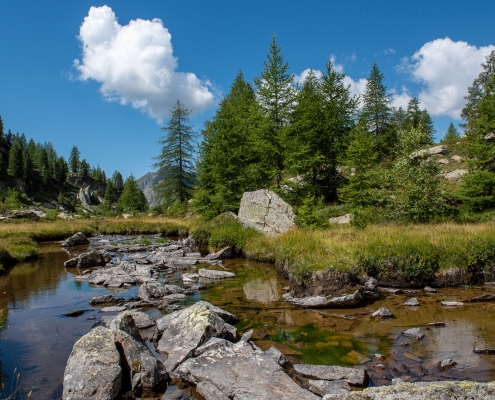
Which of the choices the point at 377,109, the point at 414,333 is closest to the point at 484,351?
the point at 414,333

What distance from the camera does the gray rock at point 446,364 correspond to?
6.03 meters

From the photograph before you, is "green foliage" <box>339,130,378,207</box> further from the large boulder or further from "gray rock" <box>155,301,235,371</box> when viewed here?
"gray rock" <box>155,301,235,371</box>

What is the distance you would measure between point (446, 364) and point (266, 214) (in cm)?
1593

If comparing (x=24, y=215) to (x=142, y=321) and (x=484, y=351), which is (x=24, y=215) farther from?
(x=484, y=351)

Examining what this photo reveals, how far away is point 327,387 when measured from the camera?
535cm

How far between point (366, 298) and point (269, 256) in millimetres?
7512

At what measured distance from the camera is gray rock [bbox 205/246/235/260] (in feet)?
62.7

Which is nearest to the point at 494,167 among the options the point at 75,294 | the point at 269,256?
the point at 269,256

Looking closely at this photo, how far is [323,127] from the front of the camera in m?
30.8

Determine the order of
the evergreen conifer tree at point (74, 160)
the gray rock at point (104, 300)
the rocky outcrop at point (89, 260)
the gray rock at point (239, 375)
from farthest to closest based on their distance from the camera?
the evergreen conifer tree at point (74, 160)
the rocky outcrop at point (89, 260)
the gray rock at point (104, 300)
the gray rock at point (239, 375)

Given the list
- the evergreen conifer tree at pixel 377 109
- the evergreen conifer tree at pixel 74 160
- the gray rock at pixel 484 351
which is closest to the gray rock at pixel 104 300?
the gray rock at pixel 484 351

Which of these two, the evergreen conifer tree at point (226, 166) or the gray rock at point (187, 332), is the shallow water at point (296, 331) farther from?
the evergreen conifer tree at point (226, 166)

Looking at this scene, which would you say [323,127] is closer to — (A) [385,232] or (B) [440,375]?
(A) [385,232]

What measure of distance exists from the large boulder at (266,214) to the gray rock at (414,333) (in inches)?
493
